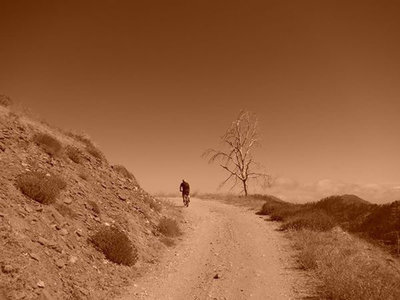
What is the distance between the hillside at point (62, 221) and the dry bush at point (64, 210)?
0.11 feet

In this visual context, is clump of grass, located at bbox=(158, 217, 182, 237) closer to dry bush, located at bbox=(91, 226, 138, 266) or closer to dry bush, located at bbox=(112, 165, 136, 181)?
dry bush, located at bbox=(91, 226, 138, 266)

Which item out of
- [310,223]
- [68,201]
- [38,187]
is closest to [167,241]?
[68,201]

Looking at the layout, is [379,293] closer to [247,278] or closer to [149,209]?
[247,278]

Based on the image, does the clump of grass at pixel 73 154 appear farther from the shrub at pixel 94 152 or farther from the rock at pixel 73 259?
the rock at pixel 73 259

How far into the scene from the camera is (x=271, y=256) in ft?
A: 45.6

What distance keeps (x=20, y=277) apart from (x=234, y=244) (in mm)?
9762

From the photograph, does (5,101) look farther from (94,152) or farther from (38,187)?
(38,187)

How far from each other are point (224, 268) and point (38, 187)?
7.18 m

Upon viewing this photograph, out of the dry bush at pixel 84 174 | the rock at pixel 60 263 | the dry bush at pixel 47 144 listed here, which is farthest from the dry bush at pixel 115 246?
the dry bush at pixel 47 144

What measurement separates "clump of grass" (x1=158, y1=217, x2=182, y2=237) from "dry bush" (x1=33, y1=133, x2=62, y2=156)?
20.4 feet

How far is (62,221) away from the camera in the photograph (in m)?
11.5

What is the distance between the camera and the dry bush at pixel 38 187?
37.5 ft

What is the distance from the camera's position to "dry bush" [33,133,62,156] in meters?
15.7

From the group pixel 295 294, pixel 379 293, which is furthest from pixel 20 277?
pixel 379 293
